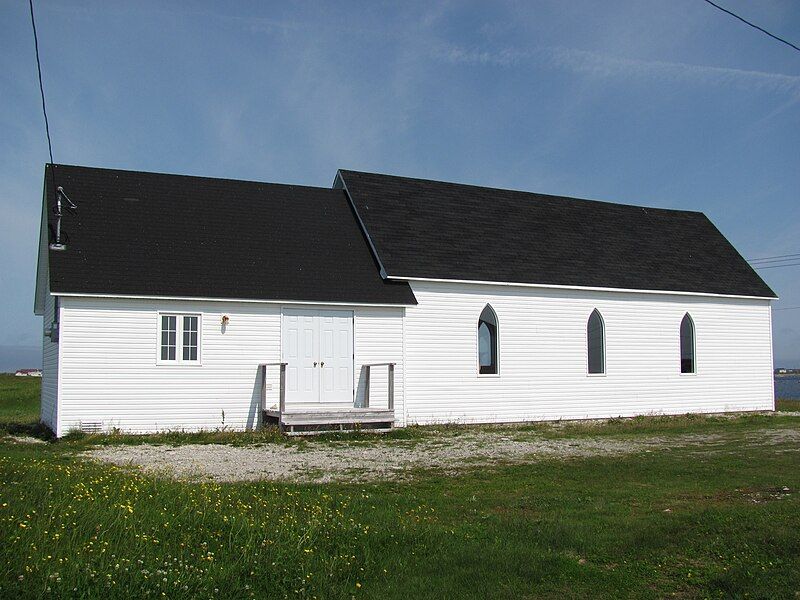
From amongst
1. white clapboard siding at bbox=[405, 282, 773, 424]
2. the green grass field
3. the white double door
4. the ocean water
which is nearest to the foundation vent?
the white double door

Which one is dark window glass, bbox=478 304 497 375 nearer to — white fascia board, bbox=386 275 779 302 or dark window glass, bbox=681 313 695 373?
white fascia board, bbox=386 275 779 302

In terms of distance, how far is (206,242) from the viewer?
19969 millimetres

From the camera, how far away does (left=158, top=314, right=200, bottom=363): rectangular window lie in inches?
721

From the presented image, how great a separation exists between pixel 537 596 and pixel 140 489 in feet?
15.7

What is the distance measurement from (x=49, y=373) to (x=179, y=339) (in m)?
4.27

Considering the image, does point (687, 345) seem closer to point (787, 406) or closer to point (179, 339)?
point (787, 406)

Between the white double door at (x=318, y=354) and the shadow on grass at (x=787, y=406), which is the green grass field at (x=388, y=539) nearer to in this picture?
the white double door at (x=318, y=354)

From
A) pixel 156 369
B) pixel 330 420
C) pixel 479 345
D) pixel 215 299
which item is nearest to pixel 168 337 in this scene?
pixel 156 369

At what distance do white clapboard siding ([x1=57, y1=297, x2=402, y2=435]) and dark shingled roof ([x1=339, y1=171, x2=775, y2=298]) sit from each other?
426cm

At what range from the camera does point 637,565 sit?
718cm

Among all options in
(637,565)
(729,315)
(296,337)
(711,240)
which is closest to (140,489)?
(637,565)

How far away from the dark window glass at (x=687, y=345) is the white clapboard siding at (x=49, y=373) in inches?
731

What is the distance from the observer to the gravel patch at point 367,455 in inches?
493

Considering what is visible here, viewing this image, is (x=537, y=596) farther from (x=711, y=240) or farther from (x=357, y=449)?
(x=711, y=240)
